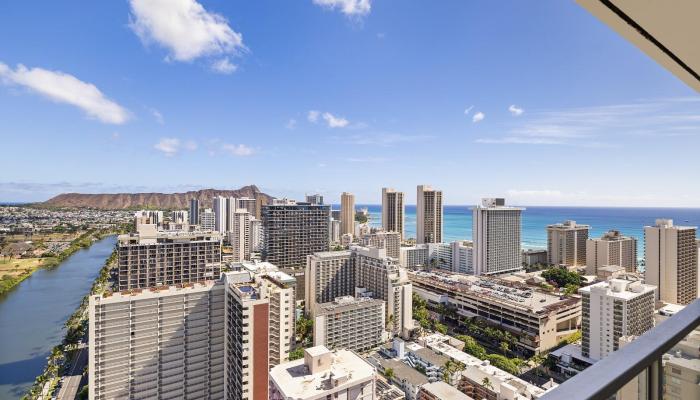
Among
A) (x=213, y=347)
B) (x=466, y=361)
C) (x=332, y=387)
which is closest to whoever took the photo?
(x=332, y=387)

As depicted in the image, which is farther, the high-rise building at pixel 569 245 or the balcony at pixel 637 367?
the high-rise building at pixel 569 245

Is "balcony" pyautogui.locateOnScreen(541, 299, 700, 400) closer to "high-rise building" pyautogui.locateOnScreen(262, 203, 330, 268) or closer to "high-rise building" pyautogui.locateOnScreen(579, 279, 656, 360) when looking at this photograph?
"high-rise building" pyautogui.locateOnScreen(579, 279, 656, 360)

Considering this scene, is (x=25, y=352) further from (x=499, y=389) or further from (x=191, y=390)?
(x=499, y=389)

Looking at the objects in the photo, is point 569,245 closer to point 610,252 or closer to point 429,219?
point 610,252

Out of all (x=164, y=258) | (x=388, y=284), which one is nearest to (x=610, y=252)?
(x=388, y=284)

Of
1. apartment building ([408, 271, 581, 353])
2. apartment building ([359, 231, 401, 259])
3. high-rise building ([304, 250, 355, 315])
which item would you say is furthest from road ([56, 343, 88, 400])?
apartment building ([359, 231, 401, 259])

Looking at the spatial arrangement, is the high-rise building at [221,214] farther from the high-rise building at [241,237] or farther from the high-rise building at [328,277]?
the high-rise building at [328,277]

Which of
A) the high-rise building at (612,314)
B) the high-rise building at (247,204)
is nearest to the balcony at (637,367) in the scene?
the high-rise building at (612,314)

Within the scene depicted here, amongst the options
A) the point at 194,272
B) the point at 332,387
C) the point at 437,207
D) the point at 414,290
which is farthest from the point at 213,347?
the point at 437,207
